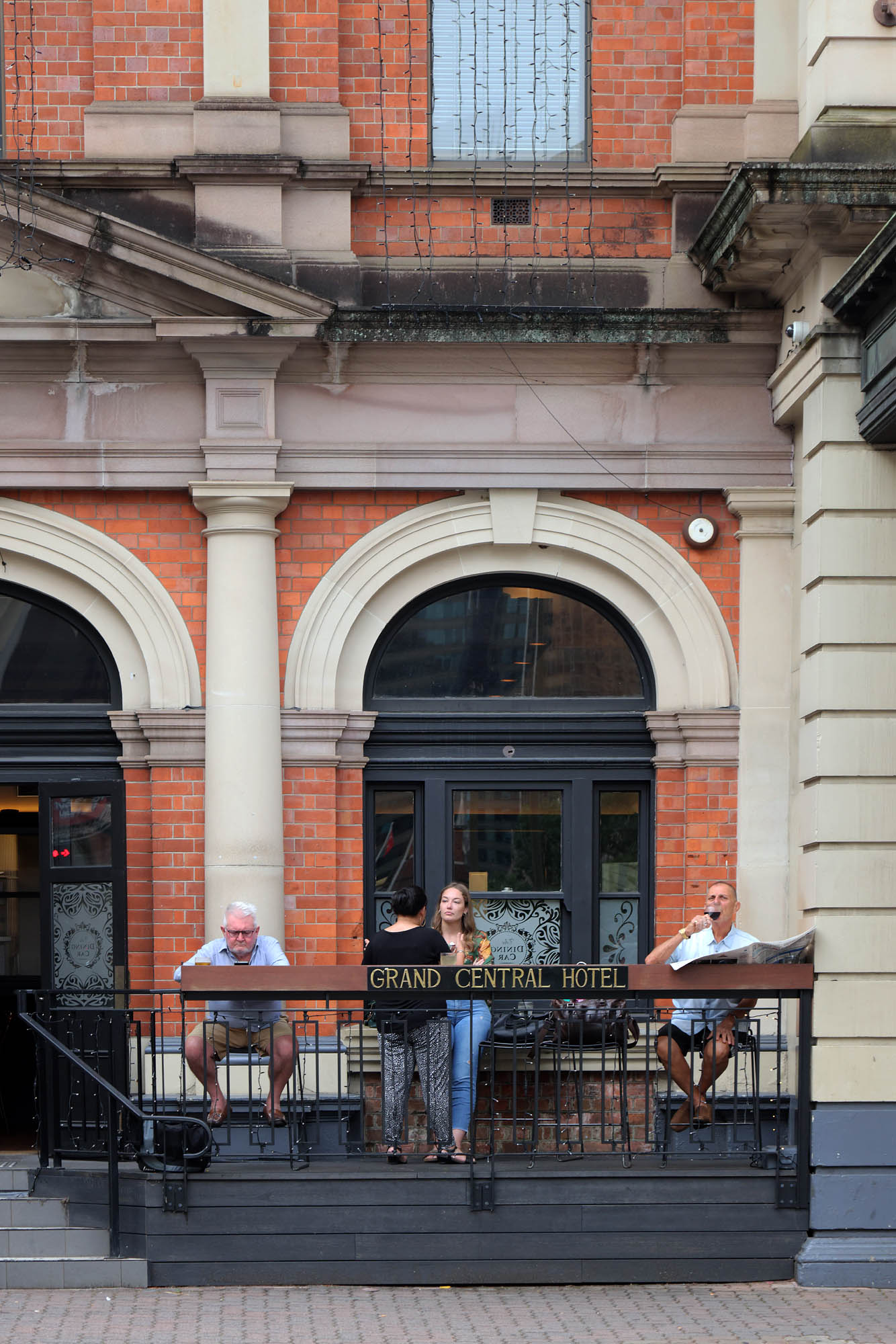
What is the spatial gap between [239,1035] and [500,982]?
149cm

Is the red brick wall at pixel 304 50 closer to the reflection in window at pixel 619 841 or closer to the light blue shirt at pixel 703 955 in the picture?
the reflection in window at pixel 619 841

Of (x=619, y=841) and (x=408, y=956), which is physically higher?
(x=619, y=841)

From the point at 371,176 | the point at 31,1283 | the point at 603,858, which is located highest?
the point at 371,176

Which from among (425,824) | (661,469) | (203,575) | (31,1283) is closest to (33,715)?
(203,575)

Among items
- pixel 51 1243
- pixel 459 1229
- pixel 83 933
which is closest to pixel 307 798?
pixel 83 933

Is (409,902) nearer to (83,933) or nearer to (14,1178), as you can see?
(83,933)

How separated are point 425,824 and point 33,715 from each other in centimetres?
241

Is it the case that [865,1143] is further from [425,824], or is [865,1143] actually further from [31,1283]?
[31,1283]

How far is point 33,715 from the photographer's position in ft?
35.3

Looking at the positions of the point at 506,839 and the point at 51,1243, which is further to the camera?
the point at 506,839

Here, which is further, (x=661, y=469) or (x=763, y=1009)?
(x=661, y=469)

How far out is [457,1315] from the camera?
8.45 m

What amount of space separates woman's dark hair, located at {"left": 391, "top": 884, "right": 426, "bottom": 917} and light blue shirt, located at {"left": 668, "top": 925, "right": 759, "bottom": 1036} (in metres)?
1.35

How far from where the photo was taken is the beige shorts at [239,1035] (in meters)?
9.41
